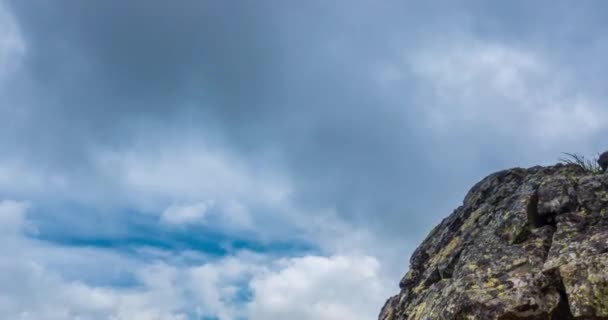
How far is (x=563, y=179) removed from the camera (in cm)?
1686

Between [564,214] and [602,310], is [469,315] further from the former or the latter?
[564,214]

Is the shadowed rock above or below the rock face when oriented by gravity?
above

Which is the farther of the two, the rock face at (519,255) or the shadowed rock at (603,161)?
the shadowed rock at (603,161)

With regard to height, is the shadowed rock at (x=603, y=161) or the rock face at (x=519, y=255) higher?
the shadowed rock at (x=603, y=161)

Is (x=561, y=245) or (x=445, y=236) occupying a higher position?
(x=445, y=236)

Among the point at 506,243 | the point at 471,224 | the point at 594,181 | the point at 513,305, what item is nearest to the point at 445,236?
the point at 471,224

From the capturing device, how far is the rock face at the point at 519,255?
12.7m

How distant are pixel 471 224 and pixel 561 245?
179 inches

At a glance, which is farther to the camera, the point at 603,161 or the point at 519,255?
the point at 603,161

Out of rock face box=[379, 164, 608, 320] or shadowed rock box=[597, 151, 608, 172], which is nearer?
rock face box=[379, 164, 608, 320]

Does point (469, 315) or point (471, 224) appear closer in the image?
point (469, 315)

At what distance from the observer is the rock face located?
1272cm

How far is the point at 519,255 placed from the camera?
1474cm

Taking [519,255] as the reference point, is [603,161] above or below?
above
